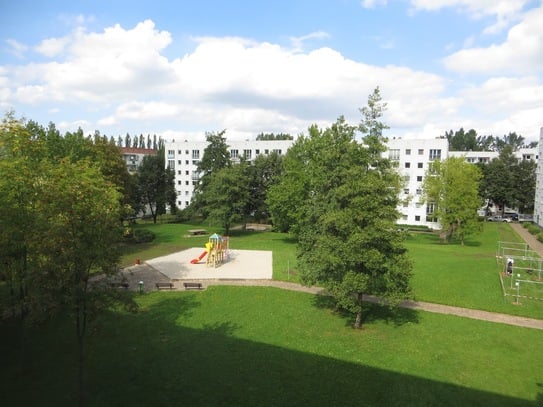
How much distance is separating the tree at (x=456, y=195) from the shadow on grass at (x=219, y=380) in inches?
1340

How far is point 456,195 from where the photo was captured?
1670 inches

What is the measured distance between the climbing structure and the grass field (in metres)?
7.66

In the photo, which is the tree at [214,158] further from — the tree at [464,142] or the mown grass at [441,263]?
the tree at [464,142]

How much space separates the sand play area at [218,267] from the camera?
26125 millimetres

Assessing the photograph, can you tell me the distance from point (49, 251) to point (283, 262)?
21.8 metres

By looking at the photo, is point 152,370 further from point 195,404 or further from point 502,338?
point 502,338

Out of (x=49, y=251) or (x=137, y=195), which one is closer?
(x=49, y=251)

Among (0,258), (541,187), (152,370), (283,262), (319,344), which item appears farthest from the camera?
(541,187)

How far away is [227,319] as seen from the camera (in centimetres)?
1802

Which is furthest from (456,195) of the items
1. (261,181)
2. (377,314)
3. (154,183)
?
(154,183)

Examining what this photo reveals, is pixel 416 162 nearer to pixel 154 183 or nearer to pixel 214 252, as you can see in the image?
pixel 154 183

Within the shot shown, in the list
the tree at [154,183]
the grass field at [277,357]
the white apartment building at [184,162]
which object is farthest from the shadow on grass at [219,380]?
the white apartment building at [184,162]

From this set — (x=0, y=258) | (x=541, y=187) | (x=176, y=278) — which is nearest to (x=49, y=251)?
(x=0, y=258)

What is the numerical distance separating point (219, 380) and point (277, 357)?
257 centimetres
